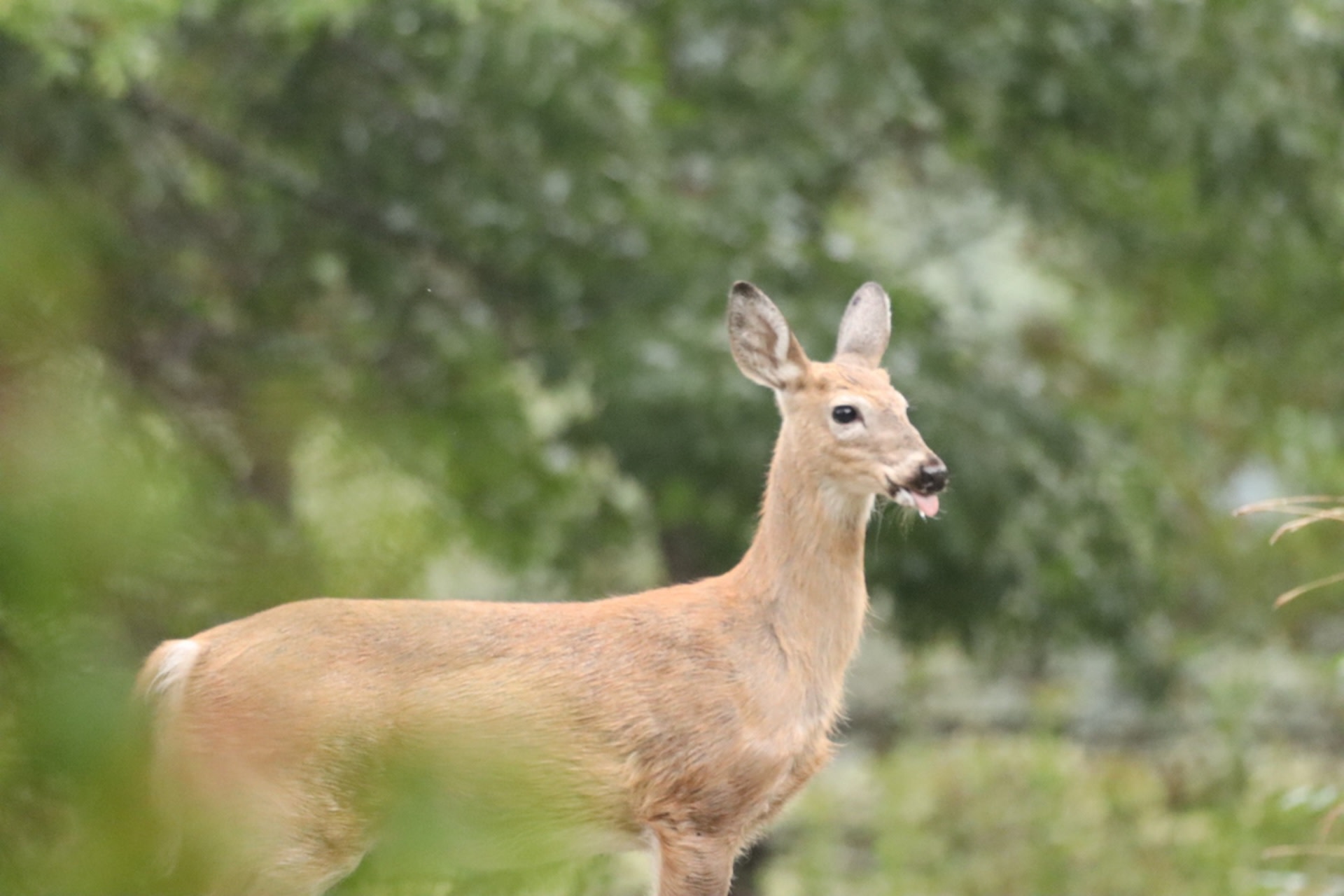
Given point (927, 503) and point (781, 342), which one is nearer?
point (927, 503)

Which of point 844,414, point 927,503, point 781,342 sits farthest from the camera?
point 781,342

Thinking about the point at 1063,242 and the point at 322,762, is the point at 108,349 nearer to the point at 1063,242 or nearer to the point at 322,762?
the point at 322,762

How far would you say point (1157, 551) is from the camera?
9.26m

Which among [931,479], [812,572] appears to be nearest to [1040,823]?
[812,572]

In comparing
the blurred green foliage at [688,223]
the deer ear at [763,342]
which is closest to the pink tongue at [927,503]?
the deer ear at [763,342]

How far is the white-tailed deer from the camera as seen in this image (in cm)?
246

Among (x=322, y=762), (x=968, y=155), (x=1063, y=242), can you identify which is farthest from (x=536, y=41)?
(x=322, y=762)

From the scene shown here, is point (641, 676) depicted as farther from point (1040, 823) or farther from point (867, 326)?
point (1040, 823)

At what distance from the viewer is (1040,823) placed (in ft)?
34.2

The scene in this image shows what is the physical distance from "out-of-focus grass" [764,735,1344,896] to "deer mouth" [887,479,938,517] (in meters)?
5.18

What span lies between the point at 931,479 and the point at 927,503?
0.09 meters

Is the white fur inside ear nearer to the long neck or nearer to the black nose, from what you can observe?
the long neck

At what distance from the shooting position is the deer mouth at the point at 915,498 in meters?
3.12

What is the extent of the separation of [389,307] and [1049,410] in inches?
126
